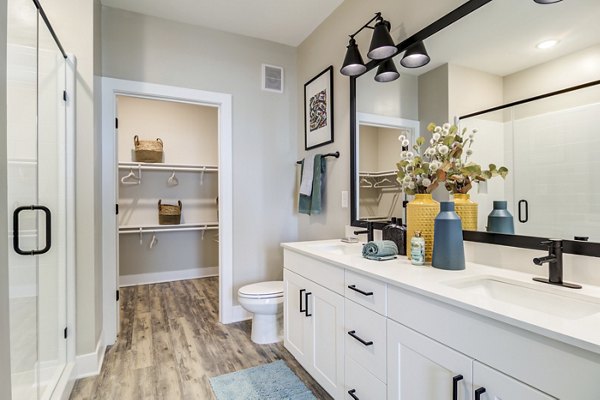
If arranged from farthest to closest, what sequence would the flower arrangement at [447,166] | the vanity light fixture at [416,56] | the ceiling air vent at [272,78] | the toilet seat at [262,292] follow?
1. the ceiling air vent at [272,78]
2. the toilet seat at [262,292]
3. the vanity light fixture at [416,56]
4. the flower arrangement at [447,166]

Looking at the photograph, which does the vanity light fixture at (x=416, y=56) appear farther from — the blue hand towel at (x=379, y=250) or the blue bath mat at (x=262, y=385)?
the blue bath mat at (x=262, y=385)

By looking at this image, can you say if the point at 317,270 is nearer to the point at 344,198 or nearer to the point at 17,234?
the point at 344,198

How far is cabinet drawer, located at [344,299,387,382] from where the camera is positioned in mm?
1287

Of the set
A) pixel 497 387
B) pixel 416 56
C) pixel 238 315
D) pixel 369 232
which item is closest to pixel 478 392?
pixel 497 387

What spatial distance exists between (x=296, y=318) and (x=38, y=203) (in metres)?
1.60

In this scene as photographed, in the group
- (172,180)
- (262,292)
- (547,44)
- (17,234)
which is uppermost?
(547,44)

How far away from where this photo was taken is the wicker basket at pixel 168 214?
13.5 feet

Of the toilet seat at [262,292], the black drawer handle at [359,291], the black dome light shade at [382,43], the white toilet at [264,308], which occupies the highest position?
the black dome light shade at [382,43]

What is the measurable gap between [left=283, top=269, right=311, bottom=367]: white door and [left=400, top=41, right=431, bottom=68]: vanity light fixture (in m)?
1.41

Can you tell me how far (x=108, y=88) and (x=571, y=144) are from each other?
293 centimetres

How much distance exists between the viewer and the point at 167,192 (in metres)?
4.27

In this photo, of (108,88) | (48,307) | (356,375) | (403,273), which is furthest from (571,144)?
(108,88)

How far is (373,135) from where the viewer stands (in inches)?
84.7

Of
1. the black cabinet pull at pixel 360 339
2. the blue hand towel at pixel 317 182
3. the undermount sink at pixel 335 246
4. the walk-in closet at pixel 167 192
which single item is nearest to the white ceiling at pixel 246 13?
the blue hand towel at pixel 317 182
